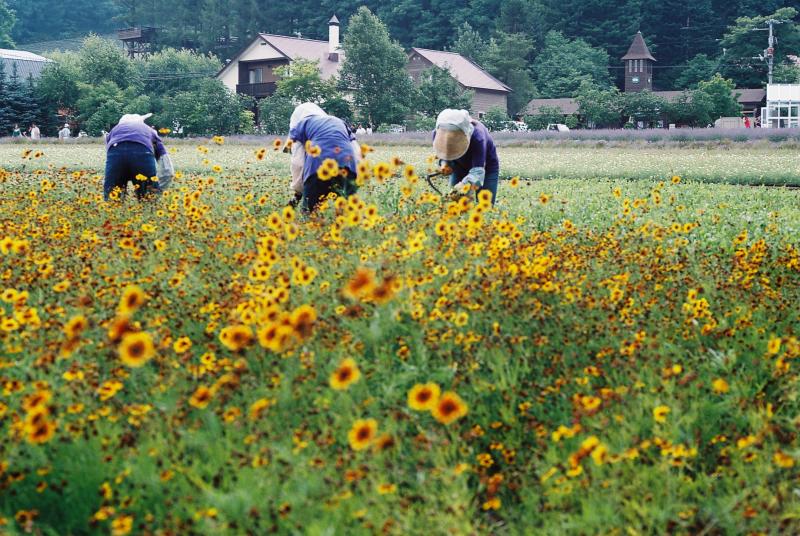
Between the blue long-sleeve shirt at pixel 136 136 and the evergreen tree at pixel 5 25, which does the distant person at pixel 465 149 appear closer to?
the blue long-sleeve shirt at pixel 136 136

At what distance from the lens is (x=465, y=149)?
7129mm

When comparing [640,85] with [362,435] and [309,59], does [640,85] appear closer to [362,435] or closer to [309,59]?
[309,59]

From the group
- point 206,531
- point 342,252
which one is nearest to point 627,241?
point 342,252

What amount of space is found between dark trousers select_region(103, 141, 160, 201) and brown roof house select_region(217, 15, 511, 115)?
160ft

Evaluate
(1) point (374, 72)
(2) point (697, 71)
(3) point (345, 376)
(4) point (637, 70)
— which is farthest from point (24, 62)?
(3) point (345, 376)

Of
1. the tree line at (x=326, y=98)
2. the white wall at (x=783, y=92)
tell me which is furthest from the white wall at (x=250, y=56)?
the white wall at (x=783, y=92)

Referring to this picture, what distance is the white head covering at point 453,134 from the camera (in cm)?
698

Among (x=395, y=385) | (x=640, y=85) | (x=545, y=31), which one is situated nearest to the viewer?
(x=395, y=385)

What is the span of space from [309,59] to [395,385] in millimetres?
55506

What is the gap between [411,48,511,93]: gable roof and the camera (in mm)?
58094

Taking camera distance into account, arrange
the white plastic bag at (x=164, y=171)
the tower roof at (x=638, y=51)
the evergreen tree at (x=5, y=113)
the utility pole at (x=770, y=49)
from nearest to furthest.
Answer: the white plastic bag at (x=164, y=171)
the evergreen tree at (x=5, y=113)
the utility pole at (x=770, y=49)
the tower roof at (x=638, y=51)

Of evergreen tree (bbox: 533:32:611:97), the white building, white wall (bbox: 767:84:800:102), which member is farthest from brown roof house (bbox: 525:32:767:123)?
white wall (bbox: 767:84:800:102)

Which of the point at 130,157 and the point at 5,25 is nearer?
the point at 130,157

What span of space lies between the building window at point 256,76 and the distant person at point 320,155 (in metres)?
53.1
